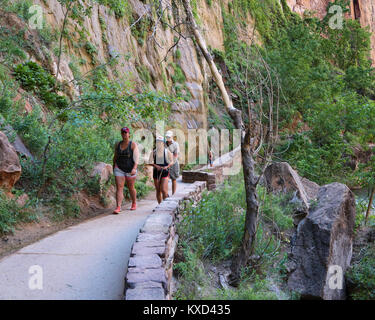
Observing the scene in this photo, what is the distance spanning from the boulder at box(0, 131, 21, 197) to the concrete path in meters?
1.20

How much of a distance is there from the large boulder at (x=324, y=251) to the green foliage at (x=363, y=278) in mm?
186

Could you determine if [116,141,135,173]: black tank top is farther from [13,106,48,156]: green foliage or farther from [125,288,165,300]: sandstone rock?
[125,288,165,300]: sandstone rock

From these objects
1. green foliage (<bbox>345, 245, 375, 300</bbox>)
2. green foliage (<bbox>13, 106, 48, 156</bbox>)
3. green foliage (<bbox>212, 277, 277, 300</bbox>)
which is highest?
green foliage (<bbox>13, 106, 48, 156</bbox>)

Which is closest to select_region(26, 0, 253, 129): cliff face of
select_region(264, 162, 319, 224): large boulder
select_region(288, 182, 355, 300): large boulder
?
select_region(264, 162, 319, 224): large boulder

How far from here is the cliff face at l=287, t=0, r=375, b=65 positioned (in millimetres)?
44309

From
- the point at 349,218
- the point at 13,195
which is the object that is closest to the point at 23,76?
the point at 13,195

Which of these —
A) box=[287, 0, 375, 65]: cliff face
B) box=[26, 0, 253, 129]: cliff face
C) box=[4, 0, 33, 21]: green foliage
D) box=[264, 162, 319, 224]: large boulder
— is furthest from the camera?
box=[287, 0, 375, 65]: cliff face

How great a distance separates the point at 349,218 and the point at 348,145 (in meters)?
9.59

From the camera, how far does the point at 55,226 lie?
623cm

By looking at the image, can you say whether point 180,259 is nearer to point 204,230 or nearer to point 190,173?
point 204,230

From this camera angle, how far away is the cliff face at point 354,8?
1744 inches

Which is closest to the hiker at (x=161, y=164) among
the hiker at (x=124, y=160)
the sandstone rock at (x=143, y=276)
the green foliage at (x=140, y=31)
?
the hiker at (x=124, y=160)

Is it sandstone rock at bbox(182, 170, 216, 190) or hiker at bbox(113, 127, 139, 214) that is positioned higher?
hiker at bbox(113, 127, 139, 214)

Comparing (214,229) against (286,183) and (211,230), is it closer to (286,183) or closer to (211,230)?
(211,230)
